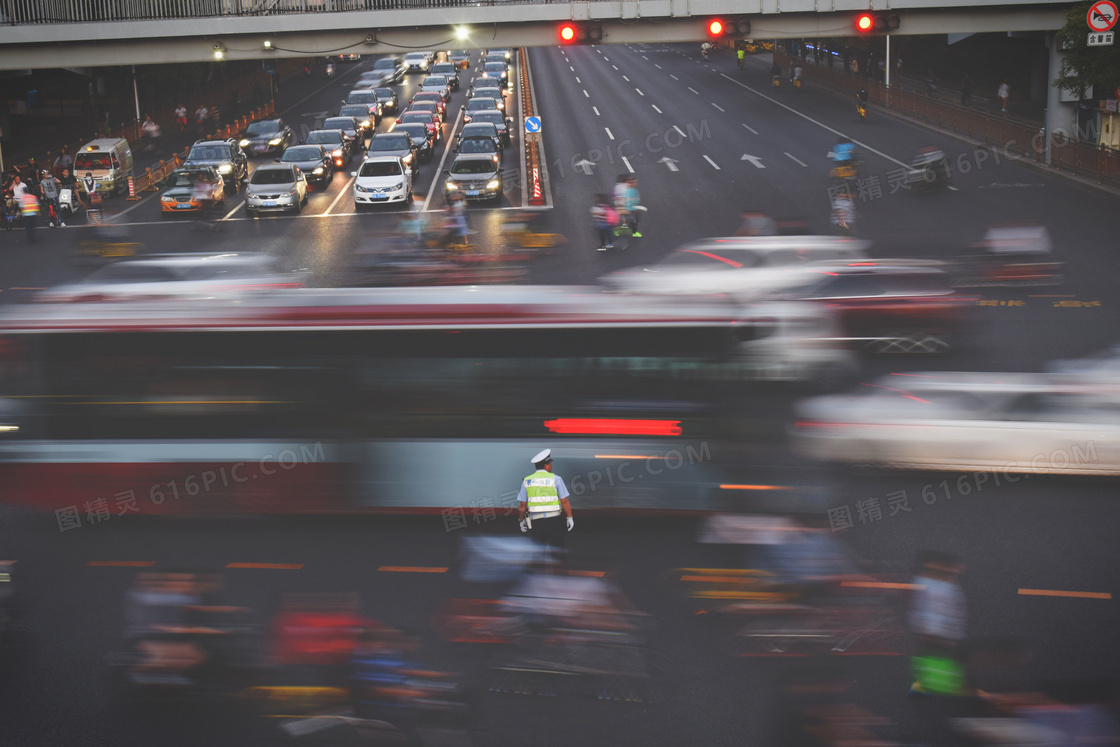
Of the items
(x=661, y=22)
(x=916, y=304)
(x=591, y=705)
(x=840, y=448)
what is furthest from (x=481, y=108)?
(x=591, y=705)

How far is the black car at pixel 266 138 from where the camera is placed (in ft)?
135

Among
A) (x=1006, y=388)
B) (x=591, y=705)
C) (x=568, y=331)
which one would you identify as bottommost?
(x=591, y=705)

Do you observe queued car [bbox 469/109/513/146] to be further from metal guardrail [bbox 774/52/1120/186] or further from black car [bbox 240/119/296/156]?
metal guardrail [bbox 774/52/1120/186]

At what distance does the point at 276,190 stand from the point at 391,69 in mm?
36838

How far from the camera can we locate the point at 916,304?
596 inches

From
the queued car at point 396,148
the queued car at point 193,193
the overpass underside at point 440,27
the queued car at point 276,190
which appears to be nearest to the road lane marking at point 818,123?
the overpass underside at point 440,27

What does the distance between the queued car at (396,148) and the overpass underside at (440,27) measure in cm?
413

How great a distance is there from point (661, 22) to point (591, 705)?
2588 centimetres

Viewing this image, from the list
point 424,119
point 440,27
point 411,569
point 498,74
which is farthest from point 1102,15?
point 498,74

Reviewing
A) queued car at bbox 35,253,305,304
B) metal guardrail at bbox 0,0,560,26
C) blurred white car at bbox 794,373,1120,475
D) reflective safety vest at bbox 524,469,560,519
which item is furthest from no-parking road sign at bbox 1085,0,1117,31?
reflective safety vest at bbox 524,469,560,519

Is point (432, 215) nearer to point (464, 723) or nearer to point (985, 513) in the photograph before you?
point (985, 513)

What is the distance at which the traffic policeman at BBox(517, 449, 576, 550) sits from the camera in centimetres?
945

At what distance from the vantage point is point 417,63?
6831 centimetres

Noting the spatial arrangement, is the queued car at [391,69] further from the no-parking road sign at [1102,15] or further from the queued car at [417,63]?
the no-parking road sign at [1102,15]
